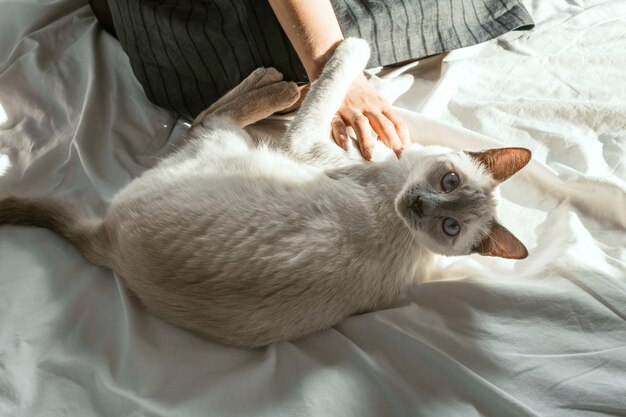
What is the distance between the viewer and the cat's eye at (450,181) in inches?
49.6

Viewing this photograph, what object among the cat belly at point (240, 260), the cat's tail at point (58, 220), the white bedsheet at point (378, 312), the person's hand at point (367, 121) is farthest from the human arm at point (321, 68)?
the cat's tail at point (58, 220)

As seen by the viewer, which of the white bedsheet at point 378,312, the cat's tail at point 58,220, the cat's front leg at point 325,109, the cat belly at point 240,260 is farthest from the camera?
the cat's front leg at point 325,109

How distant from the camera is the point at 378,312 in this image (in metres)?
1.12

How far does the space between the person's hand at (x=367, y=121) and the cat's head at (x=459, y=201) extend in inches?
4.6

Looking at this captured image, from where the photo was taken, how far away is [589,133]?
1416 mm

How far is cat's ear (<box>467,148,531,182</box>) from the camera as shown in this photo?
1.21 meters

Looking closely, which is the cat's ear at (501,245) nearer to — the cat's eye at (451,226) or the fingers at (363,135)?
the cat's eye at (451,226)

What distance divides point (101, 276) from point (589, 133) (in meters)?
1.16

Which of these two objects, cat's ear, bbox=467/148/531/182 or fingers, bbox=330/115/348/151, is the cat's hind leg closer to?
fingers, bbox=330/115/348/151

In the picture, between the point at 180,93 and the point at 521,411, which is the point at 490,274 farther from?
the point at 180,93

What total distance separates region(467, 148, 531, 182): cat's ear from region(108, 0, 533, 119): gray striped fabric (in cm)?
44

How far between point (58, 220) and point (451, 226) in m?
0.83

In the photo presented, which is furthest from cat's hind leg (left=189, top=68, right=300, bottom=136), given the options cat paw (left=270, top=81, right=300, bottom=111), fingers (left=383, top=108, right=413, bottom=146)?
fingers (left=383, top=108, right=413, bottom=146)

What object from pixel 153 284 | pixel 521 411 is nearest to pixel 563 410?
pixel 521 411
